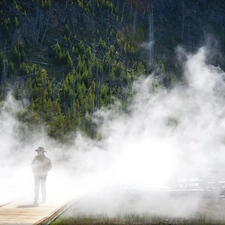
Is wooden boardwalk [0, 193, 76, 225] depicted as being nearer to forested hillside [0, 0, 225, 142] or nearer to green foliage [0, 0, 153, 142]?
forested hillside [0, 0, 225, 142]

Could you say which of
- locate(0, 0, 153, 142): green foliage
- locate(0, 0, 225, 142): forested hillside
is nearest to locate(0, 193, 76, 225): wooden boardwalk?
locate(0, 0, 225, 142): forested hillside

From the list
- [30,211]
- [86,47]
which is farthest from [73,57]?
[30,211]

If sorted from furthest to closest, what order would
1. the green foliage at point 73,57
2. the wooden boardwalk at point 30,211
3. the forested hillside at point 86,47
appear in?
the forested hillside at point 86,47, the green foliage at point 73,57, the wooden boardwalk at point 30,211

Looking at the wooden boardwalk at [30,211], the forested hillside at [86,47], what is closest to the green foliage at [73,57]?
the forested hillside at [86,47]

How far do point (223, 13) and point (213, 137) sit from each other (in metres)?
83.0

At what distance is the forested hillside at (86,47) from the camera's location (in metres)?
62.3

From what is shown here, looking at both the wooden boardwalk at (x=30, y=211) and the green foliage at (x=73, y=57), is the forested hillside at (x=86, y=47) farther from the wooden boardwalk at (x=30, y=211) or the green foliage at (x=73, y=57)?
the wooden boardwalk at (x=30, y=211)

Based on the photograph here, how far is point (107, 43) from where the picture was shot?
80625 millimetres

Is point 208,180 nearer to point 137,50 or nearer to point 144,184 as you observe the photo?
point 144,184

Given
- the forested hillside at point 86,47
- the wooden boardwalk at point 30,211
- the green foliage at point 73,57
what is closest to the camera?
the wooden boardwalk at point 30,211

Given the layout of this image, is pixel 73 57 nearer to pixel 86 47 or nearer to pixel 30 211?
pixel 86 47

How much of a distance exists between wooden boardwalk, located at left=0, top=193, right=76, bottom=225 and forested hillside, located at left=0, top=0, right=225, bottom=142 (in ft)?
115

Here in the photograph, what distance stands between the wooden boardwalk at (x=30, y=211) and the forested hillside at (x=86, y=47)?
35.0 metres

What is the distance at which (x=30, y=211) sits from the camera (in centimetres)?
977
